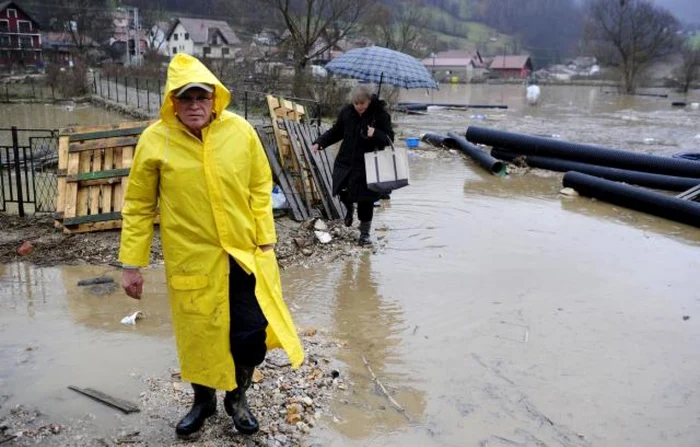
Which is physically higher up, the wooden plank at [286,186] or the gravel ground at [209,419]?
the wooden plank at [286,186]

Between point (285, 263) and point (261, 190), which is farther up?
point (261, 190)

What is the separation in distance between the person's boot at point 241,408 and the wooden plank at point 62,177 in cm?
439

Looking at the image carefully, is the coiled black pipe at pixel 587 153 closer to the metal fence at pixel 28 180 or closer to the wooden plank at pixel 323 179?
the wooden plank at pixel 323 179

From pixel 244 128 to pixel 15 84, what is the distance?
37105 millimetres

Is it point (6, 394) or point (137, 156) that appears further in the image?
point (6, 394)

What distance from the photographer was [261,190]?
9.77 ft

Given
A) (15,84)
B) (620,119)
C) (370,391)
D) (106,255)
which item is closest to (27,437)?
(370,391)

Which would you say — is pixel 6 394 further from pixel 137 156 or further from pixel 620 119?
pixel 620 119

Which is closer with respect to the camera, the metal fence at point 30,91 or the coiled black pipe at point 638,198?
the coiled black pipe at point 638,198

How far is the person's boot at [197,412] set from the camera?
3.11 meters

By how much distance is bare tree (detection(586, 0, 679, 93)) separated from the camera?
67.7 m

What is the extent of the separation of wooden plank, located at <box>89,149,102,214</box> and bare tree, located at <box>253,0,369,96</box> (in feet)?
58.0

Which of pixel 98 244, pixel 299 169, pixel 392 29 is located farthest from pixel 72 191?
pixel 392 29

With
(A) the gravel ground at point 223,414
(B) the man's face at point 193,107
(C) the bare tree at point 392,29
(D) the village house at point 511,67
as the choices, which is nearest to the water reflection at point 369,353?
(A) the gravel ground at point 223,414
